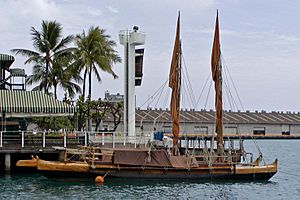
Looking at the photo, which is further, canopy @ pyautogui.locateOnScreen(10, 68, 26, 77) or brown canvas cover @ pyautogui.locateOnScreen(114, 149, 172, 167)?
canopy @ pyautogui.locateOnScreen(10, 68, 26, 77)

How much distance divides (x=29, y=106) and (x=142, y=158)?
1250cm

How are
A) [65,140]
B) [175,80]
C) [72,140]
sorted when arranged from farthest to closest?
[72,140], [175,80], [65,140]

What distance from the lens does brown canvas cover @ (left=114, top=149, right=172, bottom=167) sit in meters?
35.5

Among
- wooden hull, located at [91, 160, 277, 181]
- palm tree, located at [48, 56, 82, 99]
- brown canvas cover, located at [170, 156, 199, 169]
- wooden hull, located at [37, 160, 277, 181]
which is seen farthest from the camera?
palm tree, located at [48, 56, 82, 99]

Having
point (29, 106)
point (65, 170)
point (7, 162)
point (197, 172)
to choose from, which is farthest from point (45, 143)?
point (197, 172)

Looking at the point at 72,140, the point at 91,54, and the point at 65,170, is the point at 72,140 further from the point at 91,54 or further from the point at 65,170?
the point at 91,54

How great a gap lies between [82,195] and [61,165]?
14.4 ft

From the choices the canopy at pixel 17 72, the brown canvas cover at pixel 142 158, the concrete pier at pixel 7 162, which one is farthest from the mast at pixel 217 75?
the canopy at pixel 17 72

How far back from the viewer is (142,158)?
35.8 meters

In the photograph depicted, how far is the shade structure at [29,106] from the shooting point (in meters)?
43.8

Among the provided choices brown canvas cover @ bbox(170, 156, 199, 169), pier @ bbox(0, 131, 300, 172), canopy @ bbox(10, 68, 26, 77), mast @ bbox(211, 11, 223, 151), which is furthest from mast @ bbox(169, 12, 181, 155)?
canopy @ bbox(10, 68, 26, 77)

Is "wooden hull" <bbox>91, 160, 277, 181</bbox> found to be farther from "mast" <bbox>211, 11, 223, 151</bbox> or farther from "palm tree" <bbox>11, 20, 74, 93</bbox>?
"palm tree" <bbox>11, 20, 74, 93</bbox>

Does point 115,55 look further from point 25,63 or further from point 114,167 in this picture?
point 114,167

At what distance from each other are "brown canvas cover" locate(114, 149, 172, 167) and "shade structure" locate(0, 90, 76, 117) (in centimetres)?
1066
